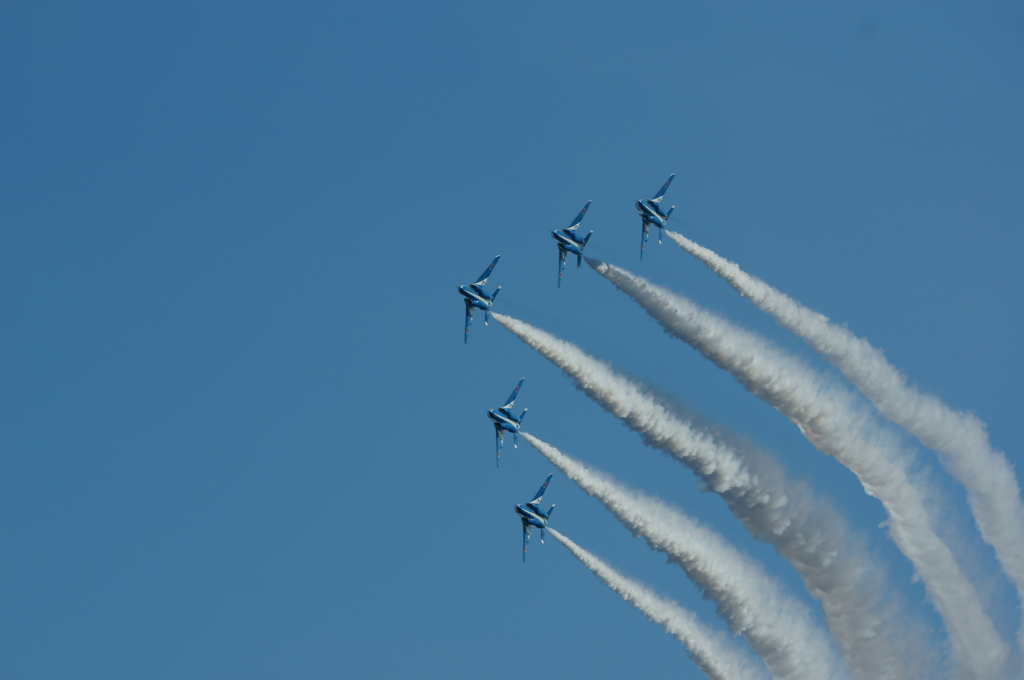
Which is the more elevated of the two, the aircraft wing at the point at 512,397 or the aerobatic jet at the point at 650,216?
the aerobatic jet at the point at 650,216

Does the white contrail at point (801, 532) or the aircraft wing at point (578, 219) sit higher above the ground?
the aircraft wing at point (578, 219)

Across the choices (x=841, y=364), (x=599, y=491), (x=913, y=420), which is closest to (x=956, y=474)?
(x=913, y=420)

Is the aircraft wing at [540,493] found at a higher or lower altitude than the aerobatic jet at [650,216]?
lower

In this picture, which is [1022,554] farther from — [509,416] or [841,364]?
[509,416]

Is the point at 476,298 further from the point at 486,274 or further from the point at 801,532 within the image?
the point at 801,532

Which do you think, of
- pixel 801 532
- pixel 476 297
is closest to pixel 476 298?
pixel 476 297

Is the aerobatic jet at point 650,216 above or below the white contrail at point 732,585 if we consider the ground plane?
above

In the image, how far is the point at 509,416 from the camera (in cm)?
6575

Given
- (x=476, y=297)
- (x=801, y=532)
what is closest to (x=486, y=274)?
(x=476, y=297)

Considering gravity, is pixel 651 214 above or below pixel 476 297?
above

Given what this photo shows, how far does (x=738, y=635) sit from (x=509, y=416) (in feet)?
47.4

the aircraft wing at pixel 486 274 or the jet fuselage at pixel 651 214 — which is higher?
the jet fuselage at pixel 651 214

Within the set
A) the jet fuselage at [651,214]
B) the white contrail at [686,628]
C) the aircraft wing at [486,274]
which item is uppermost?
the jet fuselage at [651,214]

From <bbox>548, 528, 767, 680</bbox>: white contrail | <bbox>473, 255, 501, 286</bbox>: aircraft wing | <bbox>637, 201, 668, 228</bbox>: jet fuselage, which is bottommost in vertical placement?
<bbox>548, 528, 767, 680</bbox>: white contrail
